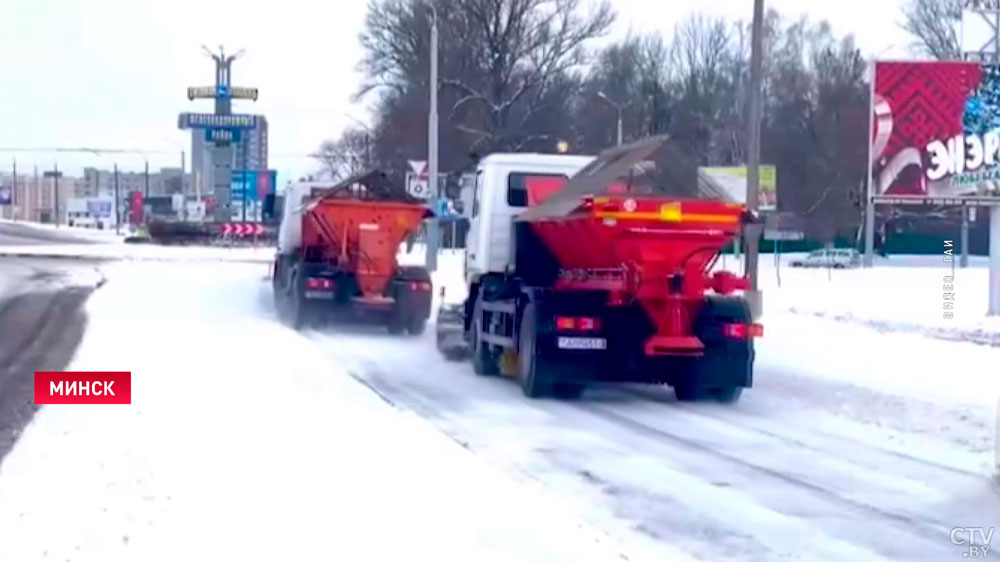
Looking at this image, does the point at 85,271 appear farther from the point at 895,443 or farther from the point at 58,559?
the point at 58,559

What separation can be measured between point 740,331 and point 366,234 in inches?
429

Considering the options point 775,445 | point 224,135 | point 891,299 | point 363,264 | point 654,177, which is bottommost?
point 775,445

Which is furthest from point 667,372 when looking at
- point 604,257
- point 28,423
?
point 28,423

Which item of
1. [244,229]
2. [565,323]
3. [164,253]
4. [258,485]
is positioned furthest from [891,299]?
[164,253]

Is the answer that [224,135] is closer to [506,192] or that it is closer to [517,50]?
[517,50]

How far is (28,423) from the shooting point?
518 inches

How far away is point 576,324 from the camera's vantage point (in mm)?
16328

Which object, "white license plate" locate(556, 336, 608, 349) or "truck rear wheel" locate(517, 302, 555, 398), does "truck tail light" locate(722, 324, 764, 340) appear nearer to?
"white license plate" locate(556, 336, 608, 349)

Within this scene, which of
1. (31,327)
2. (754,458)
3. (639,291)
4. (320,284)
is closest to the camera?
(754,458)

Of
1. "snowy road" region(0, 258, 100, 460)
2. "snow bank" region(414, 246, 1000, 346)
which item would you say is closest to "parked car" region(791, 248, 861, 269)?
"snow bank" region(414, 246, 1000, 346)

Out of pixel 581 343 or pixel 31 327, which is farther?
pixel 31 327

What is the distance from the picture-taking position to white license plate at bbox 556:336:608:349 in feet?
53.3

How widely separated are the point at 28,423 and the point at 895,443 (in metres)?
7.57

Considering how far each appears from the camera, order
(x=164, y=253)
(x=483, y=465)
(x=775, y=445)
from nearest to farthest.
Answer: (x=483, y=465)
(x=775, y=445)
(x=164, y=253)
